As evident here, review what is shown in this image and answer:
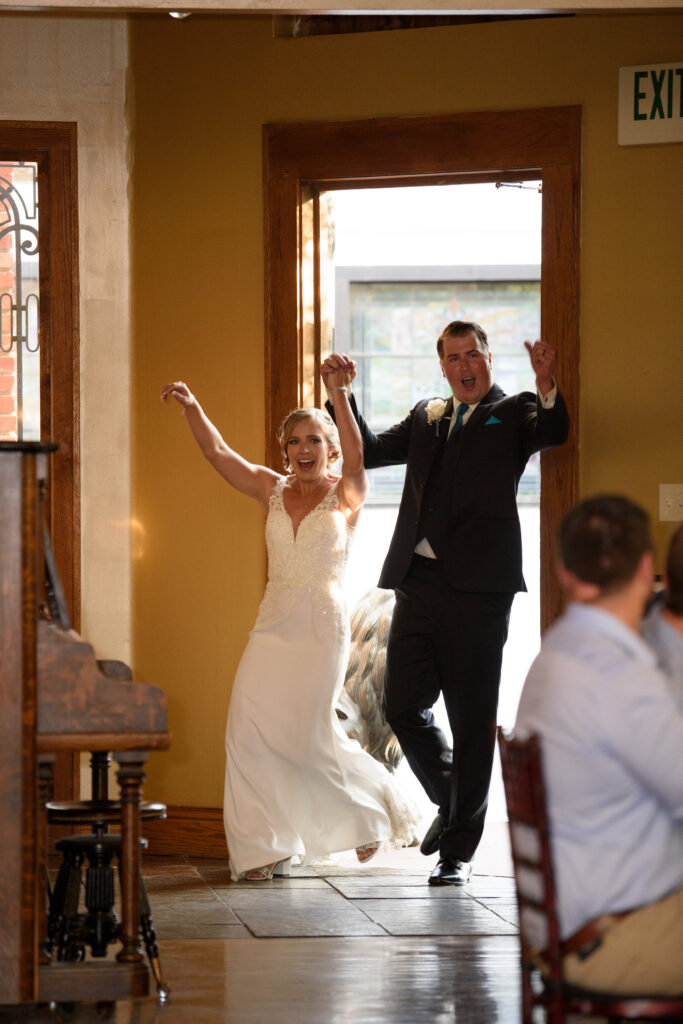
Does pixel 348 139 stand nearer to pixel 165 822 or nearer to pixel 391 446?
pixel 391 446

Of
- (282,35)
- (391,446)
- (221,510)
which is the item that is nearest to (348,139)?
(282,35)

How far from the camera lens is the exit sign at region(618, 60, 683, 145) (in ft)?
16.4

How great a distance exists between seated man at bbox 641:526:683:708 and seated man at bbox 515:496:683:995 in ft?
0.77

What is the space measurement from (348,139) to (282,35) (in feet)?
1.70

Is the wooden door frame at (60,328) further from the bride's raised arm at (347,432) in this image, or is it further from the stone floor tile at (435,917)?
the stone floor tile at (435,917)

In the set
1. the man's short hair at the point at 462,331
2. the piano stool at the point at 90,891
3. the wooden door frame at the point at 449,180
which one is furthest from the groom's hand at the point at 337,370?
the piano stool at the point at 90,891

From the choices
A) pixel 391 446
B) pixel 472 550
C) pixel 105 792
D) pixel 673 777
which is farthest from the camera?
pixel 391 446

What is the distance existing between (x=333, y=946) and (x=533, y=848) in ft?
6.49

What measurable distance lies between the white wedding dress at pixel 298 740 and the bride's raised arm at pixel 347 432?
0.61 feet

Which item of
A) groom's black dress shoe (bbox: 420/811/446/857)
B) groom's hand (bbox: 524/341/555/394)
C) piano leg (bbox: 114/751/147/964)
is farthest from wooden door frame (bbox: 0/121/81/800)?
piano leg (bbox: 114/751/147/964)

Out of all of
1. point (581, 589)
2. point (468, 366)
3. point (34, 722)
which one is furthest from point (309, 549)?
point (581, 589)

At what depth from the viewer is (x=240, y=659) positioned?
546cm

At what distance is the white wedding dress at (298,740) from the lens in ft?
16.5

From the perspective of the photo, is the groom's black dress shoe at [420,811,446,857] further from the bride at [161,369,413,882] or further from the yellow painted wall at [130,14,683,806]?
the yellow painted wall at [130,14,683,806]
